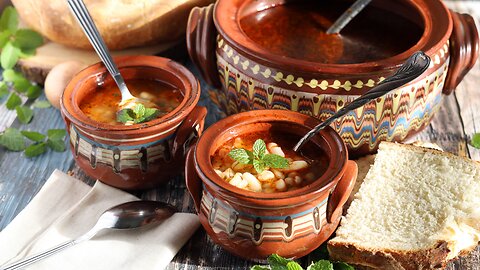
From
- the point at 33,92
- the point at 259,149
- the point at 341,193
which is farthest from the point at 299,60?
the point at 33,92

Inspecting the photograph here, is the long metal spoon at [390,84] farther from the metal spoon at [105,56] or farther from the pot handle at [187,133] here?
the metal spoon at [105,56]

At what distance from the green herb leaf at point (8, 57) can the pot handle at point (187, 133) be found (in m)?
1.09

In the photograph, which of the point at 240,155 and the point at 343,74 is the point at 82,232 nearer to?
the point at 240,155

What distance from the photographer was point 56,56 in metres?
3.20

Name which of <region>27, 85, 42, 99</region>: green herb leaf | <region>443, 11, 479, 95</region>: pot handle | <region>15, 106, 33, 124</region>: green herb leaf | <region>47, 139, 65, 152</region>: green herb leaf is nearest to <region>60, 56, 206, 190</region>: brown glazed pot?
<region>47, 139, 65, 152</region>: green herb leaf

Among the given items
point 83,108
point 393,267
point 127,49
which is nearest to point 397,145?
point 393,267

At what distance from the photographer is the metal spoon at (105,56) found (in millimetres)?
2596

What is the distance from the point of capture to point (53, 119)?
120 inches

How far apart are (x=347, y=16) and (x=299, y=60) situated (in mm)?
496

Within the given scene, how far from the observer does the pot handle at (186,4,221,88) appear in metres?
2.76

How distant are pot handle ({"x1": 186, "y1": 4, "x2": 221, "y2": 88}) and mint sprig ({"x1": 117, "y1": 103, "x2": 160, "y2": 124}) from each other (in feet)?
1.24

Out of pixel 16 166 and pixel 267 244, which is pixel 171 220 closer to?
pixel 267 244

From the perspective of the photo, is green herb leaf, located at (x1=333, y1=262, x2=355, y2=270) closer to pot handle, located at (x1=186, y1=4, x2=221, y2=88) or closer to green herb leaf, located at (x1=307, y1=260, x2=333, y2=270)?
green herb leaf, located at (x1=307, y1=260, x2=333, y2=270)

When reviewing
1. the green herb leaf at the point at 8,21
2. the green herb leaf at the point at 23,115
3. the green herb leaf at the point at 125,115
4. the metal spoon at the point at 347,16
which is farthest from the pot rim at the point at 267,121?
the green herb leaf at the point at 8,21
